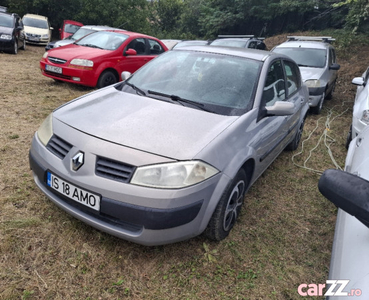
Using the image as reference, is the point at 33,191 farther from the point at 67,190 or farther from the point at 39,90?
the point at 39,90

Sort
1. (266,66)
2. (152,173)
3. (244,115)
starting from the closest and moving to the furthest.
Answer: (152,173) → (244,115) → (266,66)

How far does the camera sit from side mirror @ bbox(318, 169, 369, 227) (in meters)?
1.15

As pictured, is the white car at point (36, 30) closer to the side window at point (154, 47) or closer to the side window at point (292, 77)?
the side window at point (154, 47)

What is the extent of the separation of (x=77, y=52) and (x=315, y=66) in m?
5.55

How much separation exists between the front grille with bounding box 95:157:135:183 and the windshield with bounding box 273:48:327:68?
6546mm

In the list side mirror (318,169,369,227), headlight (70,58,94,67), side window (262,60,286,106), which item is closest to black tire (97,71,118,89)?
headlight (70,58,94,67)

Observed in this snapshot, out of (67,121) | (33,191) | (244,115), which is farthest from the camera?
(33,191)

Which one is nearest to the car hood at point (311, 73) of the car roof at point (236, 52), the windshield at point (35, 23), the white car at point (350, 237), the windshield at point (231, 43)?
the windshield at point (231, 43)

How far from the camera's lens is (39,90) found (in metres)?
6.39

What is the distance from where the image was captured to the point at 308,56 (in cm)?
755

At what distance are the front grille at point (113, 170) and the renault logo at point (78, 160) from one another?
4.6 inches

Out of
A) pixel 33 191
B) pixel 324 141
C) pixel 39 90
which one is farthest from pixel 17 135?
pixel 324 141

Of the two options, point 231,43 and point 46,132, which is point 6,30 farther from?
point 46,132

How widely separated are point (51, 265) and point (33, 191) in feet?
3.28
